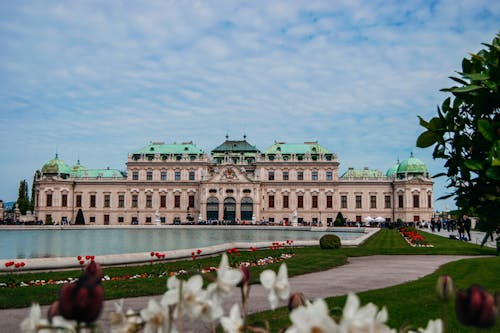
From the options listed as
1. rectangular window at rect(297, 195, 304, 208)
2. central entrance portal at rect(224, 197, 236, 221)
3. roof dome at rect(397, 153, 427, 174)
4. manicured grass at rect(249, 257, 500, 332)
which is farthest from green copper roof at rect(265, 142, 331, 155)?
manicured grass at rect(249, 257, 500, 332)

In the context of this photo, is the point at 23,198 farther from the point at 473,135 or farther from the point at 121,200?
the point at 473,135

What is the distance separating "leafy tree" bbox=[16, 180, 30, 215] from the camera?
320ft

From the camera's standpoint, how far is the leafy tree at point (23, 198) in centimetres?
9759

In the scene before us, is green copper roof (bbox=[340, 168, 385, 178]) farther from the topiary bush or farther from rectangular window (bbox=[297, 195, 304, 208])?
the topiary bush

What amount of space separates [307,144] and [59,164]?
44638mm

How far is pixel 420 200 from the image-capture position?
77000 mm

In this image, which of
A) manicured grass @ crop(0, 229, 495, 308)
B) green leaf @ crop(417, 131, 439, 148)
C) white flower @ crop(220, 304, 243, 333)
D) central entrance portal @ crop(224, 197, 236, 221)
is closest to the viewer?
white flower @ crop(220, 304, 243, 333)

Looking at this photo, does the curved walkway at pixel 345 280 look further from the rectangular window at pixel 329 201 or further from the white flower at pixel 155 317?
the rectangular window at pixel 329 201

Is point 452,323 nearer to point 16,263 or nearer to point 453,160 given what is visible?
point 453,160

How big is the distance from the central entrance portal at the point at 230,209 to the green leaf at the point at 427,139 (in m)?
75.2

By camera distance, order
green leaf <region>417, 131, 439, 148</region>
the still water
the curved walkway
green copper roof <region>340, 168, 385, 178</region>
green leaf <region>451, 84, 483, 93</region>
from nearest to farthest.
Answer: green leaf <region>451, 84, 483, 93</region>
green leaf <region>417, 131, 439, 148</region>
the curved walkway
the still water
green copper roof <region>340, 168, 385, 178</region>

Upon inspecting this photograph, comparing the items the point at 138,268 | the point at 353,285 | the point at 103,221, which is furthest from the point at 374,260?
the point at 103,221

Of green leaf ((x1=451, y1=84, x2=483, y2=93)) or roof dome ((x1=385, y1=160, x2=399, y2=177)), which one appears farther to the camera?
roof dome ((x1=385, y1=160, x2=399, y2=177))

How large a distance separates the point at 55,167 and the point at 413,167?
62.6 meters
